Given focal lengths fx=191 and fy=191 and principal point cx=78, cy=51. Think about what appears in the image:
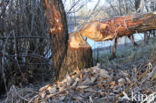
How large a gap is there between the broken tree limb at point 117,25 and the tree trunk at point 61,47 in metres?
0.38

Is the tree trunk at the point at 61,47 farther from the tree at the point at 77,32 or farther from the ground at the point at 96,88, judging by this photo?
the ground at the point at 96,88

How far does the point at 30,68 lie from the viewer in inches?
168

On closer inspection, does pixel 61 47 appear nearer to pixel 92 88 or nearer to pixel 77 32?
pixel 77 32

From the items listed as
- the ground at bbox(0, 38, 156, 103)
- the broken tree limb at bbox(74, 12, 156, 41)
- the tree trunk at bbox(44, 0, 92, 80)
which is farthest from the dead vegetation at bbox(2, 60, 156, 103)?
the broken tree limb at bbox(74, 12, 156, 41)

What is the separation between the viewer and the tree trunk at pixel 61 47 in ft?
11.0

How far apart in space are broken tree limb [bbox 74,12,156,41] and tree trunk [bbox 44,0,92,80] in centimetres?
38

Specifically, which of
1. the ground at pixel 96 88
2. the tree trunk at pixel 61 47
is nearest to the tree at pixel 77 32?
the tree trunk at pixel 61 47

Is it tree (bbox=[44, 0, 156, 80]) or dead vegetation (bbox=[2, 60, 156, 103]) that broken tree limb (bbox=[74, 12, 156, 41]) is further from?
dead vegetation (bbox=[2, 60, 156, 103])

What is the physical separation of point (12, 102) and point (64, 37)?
4.62 feet

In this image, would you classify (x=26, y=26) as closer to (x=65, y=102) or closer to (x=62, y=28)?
(x=62, y=28)

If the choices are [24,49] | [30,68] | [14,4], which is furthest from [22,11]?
[30,68]

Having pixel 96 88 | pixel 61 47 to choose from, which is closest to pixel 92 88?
pixel 96 88

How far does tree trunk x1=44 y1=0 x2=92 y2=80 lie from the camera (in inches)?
132

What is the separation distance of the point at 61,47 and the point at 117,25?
1162 millimetres
